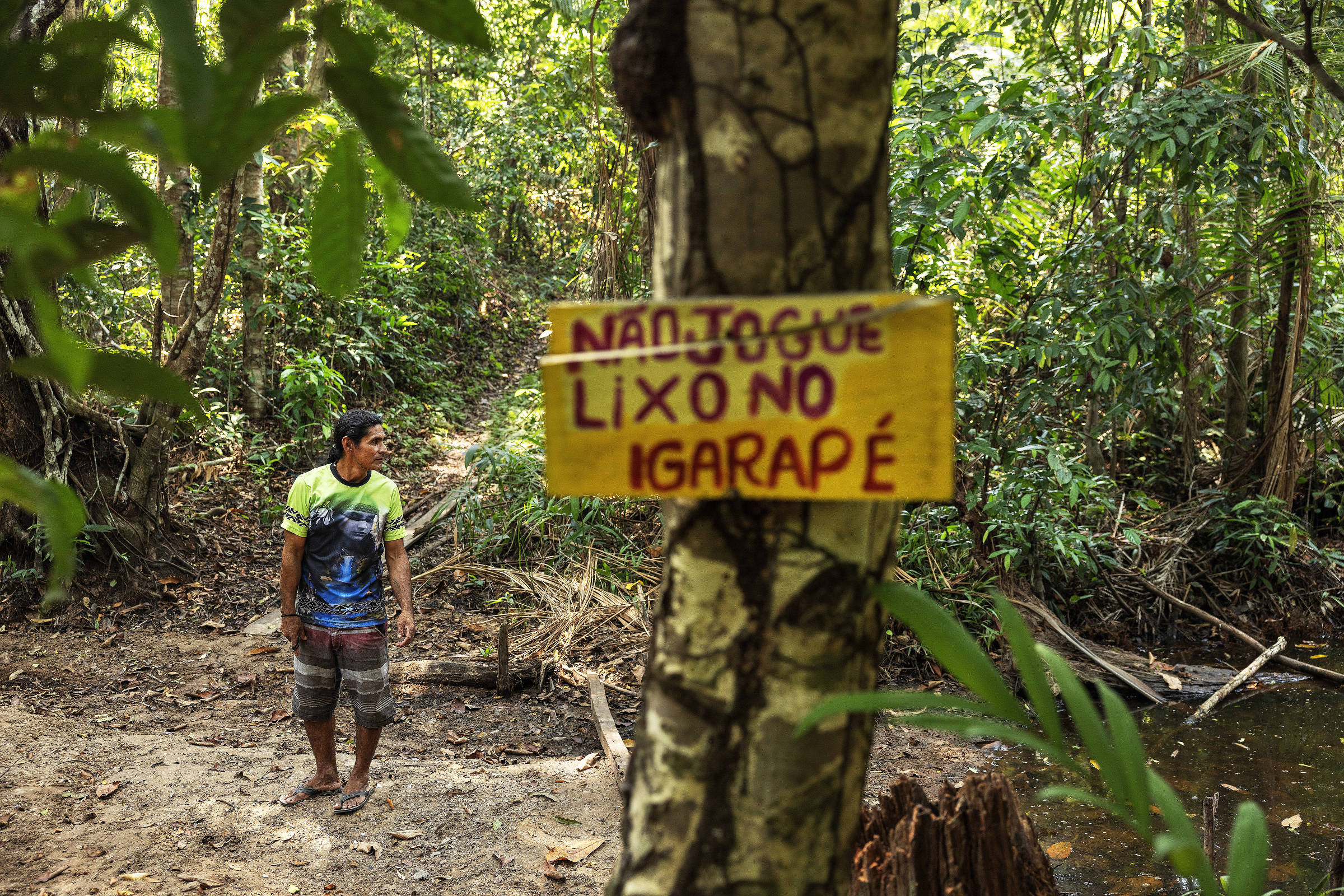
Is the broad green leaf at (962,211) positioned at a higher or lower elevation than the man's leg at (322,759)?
higher

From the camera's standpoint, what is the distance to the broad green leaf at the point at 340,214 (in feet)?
2.69

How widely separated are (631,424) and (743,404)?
0.11 m

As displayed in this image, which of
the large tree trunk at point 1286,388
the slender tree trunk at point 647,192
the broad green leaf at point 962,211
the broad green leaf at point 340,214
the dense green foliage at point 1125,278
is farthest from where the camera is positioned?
the large tree trunk at point 1286,388

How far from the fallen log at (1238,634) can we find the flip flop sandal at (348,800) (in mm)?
4727

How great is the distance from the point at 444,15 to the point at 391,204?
211 mm

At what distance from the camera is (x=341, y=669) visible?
11.2ft

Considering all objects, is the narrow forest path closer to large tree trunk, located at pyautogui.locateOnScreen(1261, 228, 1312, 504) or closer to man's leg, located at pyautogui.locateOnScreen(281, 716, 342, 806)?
man's leg, located at pyautogui.locateOnScreen(281, 716, 342, 806)

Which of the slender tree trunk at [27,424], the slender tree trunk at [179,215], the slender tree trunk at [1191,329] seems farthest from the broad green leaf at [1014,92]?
the slender tree trunk at [27,424]

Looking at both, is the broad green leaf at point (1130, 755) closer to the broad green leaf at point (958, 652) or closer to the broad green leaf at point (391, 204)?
the broad green leaf at point (958, 652)

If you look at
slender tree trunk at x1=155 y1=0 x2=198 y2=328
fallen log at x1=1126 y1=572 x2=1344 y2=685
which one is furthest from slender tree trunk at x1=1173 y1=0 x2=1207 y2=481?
slender tree trunk at x1=155 y1=0 x2=198 y2=328

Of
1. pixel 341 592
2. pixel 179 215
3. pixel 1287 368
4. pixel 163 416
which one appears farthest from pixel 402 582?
pixel 1287 368

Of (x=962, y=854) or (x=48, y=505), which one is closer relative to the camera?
(x=48, y=505)

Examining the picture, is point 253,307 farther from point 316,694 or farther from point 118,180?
point 118,180

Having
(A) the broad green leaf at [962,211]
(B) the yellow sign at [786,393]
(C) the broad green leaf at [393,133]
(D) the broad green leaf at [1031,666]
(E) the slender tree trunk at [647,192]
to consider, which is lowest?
(D) the broad green leaf at [1031,666]
